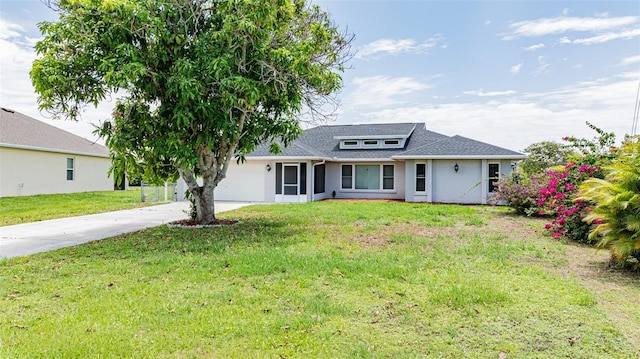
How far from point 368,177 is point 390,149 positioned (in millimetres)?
2071

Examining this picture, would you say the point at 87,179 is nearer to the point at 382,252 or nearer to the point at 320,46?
the point at 320,46

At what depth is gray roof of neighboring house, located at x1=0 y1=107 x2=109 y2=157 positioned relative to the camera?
65.6ft

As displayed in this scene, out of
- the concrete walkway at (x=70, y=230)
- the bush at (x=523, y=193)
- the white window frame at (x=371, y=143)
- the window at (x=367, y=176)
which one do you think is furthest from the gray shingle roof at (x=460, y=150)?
the concrete walkway at (x=70, y=230)

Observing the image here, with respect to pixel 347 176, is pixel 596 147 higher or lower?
higher

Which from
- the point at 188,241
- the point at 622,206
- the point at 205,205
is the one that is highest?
the point at 622,206

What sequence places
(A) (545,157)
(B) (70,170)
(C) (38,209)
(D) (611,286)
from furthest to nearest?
(A) (545,157)
(B) (70,170)
(C) (38,209)
(D) (611,286)

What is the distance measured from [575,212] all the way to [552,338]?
623cm

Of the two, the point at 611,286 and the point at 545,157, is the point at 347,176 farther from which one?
the point at 545,157

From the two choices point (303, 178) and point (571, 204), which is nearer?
point (571, 204)

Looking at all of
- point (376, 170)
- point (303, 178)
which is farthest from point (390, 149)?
point (303, 178)

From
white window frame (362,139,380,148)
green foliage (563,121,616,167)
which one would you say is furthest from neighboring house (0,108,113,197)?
green foliage (563,121,616,167)

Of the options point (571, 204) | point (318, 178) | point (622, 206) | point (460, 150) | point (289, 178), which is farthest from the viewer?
point (318, 178)

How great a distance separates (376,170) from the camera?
22.4 meters

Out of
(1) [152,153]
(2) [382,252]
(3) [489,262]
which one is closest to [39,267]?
(1) [152,153]
